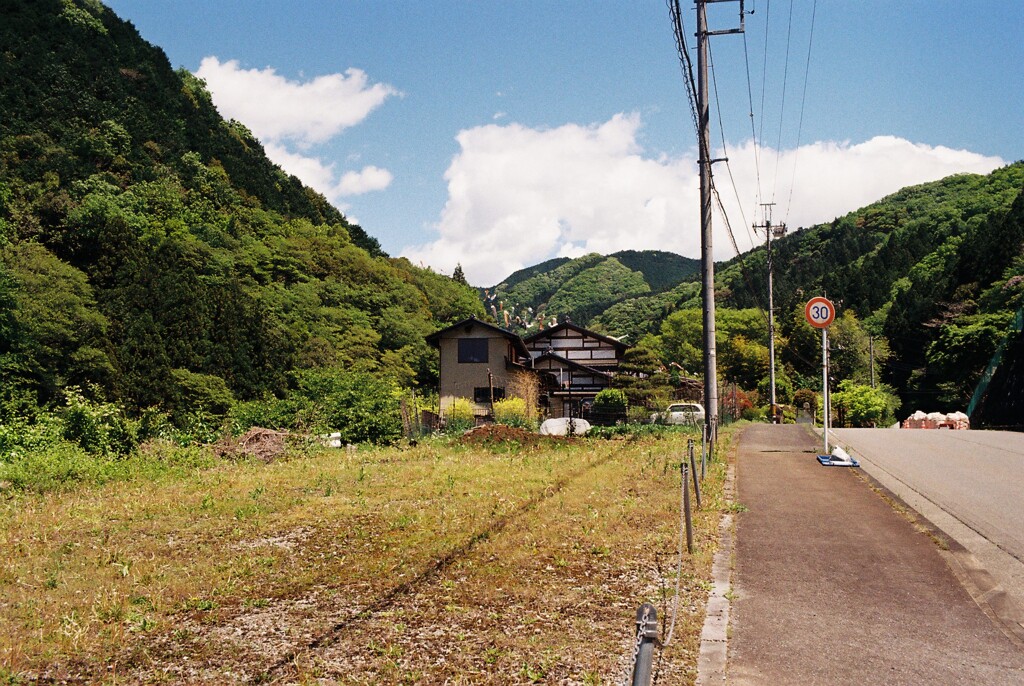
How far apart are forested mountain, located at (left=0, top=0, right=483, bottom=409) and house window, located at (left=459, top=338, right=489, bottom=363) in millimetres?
6400

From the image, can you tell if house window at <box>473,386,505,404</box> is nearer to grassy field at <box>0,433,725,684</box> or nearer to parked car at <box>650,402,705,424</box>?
parked car at <box>650,402,705,424</box>

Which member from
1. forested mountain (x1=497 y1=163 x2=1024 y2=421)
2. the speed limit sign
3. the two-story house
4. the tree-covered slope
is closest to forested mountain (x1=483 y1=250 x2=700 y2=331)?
forested mountain (x1=497 y1=163 x2=1024 y2=421)

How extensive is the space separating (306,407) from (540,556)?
1638 cm

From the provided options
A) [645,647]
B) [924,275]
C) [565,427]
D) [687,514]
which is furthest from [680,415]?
[924,275]

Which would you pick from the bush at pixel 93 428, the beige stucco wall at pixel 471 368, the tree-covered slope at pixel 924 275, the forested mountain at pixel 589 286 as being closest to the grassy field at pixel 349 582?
the bush at pixel 93 428

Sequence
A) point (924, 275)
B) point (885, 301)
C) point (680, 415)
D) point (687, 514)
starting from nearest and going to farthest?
point (687, 514), point (680, 415), point (924, 275), point (885, 301)

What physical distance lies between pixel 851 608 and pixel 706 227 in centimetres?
1050

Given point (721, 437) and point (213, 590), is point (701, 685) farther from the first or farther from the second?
point (721, 437)

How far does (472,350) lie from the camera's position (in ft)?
118

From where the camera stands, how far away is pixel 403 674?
4.24 m

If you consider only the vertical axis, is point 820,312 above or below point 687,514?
above

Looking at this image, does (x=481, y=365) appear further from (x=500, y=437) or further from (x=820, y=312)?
(x=820, y=312)

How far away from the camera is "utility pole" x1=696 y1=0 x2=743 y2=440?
45.8 ft

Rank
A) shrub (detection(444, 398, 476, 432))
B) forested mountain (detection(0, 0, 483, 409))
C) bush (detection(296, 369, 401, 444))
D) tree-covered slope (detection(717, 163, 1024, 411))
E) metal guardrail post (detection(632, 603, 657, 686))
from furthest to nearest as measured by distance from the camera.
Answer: tree-covered slope (detection(717, 163, 1024, 411)) < forested mountain (detection(0, 0, 483, 409)) < shrub (detection(444, 398, 476, 432)) < bush (detection(296, 369, 401, 444)) < metal guardrail post (detection(632, 603, 657, 686))
